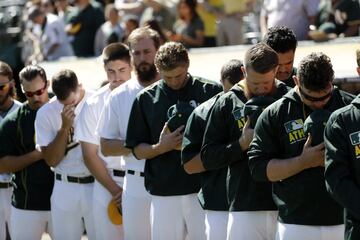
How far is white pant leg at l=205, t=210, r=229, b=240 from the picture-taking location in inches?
277

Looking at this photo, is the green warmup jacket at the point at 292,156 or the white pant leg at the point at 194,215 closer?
the green warmup jacket at the point at 292,156

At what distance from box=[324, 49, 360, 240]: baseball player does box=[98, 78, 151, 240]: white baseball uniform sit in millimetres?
2654

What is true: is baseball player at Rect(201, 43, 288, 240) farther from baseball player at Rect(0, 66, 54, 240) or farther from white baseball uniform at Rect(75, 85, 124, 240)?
baseball player at Rect(0, 66, 54, 240)

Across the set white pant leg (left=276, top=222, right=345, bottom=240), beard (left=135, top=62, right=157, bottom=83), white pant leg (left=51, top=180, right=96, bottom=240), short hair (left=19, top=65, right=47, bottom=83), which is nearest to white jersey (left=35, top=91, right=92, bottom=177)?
white pant leg (left=51, top=180, right=96, bottom=240)

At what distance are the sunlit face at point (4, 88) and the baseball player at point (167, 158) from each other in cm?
253

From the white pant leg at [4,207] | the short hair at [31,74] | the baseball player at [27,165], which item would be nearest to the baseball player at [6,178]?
the white pant leg at [4,207]

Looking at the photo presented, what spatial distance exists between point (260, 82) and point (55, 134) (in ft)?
9.82

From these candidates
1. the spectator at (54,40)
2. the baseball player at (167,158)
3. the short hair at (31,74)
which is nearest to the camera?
the baseball player at (167,158)

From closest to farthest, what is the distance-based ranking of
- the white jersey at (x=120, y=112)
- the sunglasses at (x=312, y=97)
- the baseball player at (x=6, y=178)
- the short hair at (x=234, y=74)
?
the sunglasses at (x=312, y=97) → the short hair at (x=234, y=74) → the white jersey at (x=120, y=112) → the baseball player at (x=6, y=178)

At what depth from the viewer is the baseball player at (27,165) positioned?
30.1 ft

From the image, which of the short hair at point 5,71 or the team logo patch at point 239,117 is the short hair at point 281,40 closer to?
the team logo patch at point 239,117

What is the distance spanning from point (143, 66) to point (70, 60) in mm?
6810

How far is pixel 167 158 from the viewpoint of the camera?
7.65m

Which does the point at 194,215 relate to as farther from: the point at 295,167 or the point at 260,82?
→ the point at 295,167
